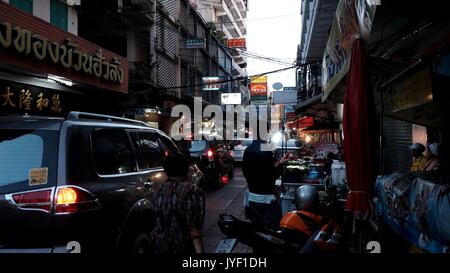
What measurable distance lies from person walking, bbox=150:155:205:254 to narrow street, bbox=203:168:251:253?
81.4 inches

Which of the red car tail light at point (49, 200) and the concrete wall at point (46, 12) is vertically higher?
the concrete wall at point (46, 12)

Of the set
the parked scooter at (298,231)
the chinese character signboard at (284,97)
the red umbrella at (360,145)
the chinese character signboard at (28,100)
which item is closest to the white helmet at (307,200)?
the parked scooter at (298,231)

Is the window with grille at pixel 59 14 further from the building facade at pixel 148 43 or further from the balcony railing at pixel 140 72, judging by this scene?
the balcony railing at pixel 140 72

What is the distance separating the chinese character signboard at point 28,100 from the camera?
443 inches

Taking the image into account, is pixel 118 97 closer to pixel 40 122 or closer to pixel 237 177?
pixel 237 177

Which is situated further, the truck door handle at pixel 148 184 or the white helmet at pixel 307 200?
the truck door handle at pixel 148 184

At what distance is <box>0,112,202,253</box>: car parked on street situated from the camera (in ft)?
11.7

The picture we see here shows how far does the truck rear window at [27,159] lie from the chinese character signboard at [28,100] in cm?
819

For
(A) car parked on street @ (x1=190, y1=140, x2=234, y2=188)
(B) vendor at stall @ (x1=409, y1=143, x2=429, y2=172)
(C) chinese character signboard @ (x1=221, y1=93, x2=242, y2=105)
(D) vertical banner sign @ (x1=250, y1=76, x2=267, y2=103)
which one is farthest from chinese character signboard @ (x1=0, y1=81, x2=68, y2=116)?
(D) vertical banner sign @ (x1=250, y1=76, x2=267, y2=103)

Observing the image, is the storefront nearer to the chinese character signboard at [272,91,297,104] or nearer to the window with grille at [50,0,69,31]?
the window with grille at [50,0,69,31]

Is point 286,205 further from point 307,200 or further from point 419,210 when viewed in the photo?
point 419,210

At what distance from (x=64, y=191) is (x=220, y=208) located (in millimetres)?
7394

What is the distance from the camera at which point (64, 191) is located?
11.9 feet
